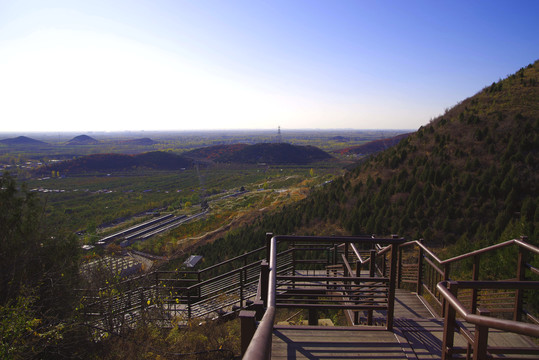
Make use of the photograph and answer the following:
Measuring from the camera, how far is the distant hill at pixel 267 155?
11462cm

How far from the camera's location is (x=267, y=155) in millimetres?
116938

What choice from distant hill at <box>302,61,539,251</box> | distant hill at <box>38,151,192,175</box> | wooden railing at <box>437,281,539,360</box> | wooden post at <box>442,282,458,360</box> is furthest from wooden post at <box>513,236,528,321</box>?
distant hill at <box>38,151,192,175</box>

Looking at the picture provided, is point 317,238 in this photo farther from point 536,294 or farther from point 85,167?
point 85,167

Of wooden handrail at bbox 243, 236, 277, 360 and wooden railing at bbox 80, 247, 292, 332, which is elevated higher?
wooden handrail at bbox 243, 236, 277, 360

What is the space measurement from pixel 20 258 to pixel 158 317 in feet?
12.1

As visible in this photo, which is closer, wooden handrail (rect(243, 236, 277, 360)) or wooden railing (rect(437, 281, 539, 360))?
wooden handrail (rect(243, 236, 277, 360))

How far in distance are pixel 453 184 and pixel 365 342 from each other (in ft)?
52.1

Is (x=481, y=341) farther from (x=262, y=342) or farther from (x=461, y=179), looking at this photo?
(x=461, y=179)

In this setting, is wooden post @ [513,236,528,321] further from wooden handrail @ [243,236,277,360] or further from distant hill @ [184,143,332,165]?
distant hill @ [184,143,332,165]

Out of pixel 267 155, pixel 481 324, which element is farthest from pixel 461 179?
pixel 267 155

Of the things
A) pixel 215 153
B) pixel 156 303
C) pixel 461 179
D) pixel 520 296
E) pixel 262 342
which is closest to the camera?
pixel 262 342

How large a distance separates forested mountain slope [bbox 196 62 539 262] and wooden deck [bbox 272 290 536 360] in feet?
20.7

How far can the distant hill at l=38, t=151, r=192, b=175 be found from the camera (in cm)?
9600

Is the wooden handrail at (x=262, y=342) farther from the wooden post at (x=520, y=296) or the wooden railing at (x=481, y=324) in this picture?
the wooden post at (x=520, y=296)
